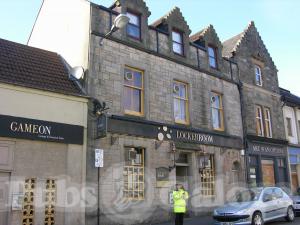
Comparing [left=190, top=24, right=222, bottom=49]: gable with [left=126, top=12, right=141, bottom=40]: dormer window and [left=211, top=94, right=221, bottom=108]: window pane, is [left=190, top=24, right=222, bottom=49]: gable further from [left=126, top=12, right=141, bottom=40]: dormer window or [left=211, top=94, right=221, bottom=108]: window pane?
[left=126, top=12, right=141, bottom=40]: dormer window

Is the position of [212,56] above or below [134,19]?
below

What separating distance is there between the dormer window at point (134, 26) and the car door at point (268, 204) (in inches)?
345

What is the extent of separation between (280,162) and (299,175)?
9.49ft

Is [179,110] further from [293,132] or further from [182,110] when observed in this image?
[293,132]

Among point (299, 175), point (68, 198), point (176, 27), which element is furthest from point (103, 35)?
point (299, 175)

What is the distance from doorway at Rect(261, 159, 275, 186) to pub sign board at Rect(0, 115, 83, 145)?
12889 mm

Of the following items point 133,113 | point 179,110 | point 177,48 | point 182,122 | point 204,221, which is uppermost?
point 177,48

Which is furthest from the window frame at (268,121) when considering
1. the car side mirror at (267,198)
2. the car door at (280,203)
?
the car side mirror at (267,198)

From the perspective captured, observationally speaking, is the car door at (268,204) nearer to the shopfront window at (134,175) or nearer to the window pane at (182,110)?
the shopfront window at (134,175)

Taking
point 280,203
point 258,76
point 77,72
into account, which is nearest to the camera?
point 280,203

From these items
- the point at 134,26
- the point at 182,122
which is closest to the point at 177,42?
the point at 134,26

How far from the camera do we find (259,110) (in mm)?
23641

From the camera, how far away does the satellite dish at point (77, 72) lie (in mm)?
14992

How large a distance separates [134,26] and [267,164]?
12.1 meters
